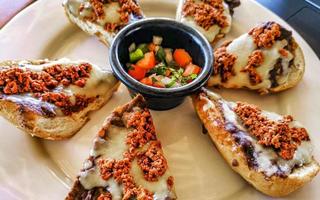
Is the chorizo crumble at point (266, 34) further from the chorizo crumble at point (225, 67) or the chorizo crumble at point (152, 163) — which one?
the chorizo crumble at point (152, 163)

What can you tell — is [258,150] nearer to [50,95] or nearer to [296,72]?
[296,72]

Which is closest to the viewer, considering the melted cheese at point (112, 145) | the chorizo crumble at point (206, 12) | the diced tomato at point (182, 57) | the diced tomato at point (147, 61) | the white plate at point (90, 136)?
the melted cheese at point (112, 145)

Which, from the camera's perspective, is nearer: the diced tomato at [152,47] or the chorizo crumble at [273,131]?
the chorizo crumble at [273,131]

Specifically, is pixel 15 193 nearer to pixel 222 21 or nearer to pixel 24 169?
pixel 24 169

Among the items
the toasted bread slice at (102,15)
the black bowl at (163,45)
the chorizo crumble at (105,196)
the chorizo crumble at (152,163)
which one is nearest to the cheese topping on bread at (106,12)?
the toasted bread slice at (102,15)

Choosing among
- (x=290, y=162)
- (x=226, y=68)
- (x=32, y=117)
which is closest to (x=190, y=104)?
(x=226, y=68)

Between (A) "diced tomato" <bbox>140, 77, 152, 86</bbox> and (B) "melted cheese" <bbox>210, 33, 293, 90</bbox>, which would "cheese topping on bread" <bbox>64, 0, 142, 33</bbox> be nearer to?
(A) "diced tomato" <bbox>140, 77, 152, 86</bbox>

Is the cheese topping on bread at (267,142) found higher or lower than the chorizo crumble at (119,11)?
lower
